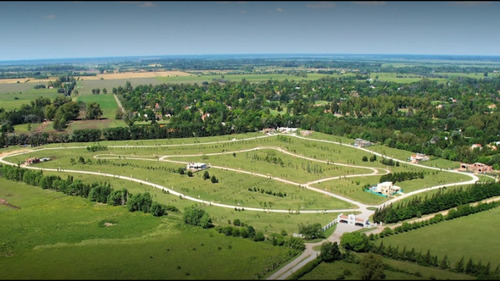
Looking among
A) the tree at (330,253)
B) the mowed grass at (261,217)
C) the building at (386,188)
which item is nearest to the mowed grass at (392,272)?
the tree at (330,253)

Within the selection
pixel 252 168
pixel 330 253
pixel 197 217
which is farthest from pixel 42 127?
pixel 330 253

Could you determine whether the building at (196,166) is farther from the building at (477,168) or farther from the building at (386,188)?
the building at (477,168)

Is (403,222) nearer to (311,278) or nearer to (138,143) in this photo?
(311,278)

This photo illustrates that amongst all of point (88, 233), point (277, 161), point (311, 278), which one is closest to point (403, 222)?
point (311, 278)

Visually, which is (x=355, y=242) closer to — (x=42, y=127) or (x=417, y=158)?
(x=417, y=158)

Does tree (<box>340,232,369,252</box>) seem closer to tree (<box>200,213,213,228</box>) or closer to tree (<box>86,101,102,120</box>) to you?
tree (<box>200,213,213,228</box>)

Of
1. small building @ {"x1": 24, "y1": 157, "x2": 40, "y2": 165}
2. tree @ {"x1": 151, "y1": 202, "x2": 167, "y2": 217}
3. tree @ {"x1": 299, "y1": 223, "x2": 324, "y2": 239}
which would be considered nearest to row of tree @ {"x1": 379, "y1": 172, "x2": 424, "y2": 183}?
tree @ {"x1": 299, "y1": 223, "x2": 324, "y2": 239}

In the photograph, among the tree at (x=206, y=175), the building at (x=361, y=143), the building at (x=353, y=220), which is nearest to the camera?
the building at (x=353, y=220)
